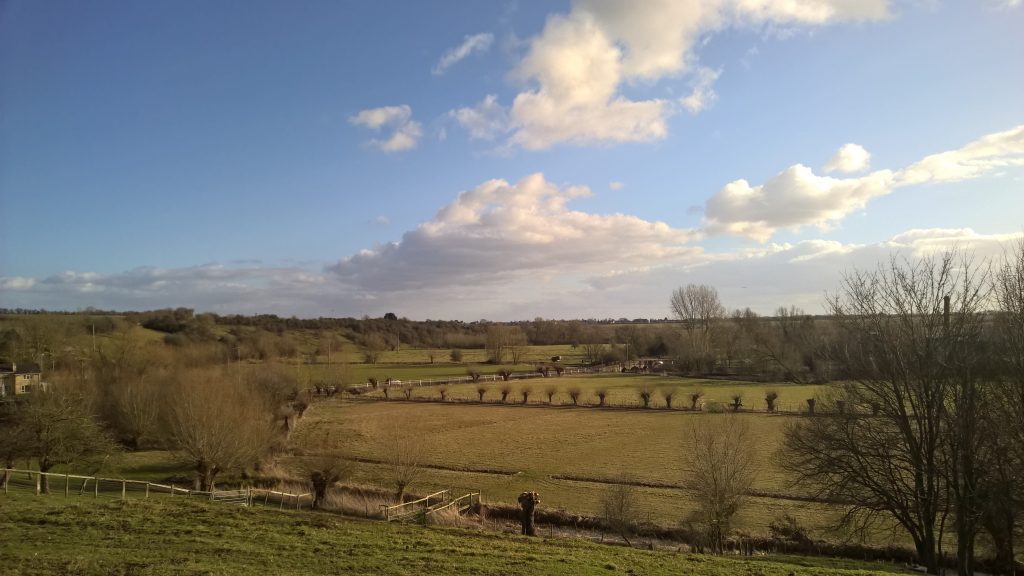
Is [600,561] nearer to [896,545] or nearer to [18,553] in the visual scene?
[18,553]

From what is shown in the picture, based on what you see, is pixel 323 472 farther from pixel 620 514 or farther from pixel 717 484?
pixel 717 484

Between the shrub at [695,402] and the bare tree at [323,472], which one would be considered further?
the shrub at [695,402]

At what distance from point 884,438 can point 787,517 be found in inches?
248

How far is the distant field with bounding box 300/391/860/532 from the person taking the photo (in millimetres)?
24625

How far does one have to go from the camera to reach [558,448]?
3838 centimetres

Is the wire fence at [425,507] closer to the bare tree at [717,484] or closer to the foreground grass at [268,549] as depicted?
the foreground grass at [268,549]

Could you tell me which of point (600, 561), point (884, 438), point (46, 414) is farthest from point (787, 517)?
point (46, 414)

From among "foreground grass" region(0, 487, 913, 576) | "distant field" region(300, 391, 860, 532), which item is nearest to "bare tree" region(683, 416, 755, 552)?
"distant field" region(300, 391, 860, 532)

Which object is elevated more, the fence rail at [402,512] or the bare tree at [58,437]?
the bare tree at [58,437]

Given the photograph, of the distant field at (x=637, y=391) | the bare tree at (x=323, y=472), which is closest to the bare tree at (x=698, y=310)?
the distant field at (x=637, y=391)

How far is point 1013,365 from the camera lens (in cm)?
1465

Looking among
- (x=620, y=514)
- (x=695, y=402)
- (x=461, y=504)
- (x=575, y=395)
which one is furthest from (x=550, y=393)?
(x=620, y=514)

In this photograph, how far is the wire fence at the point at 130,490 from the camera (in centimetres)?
2053

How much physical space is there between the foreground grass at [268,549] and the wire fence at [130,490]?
A: 5744 millimetres
